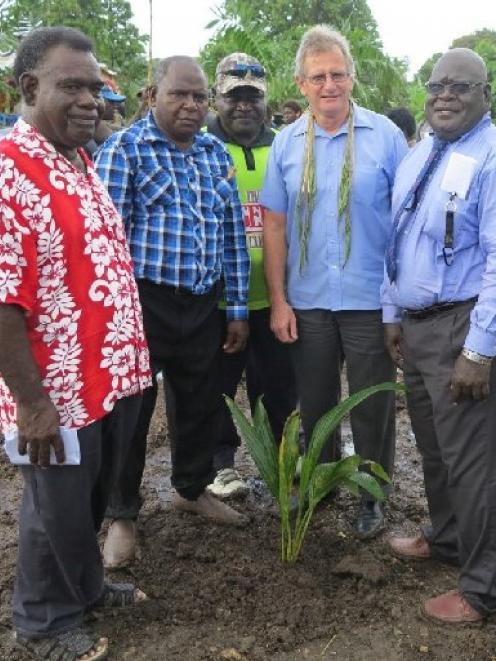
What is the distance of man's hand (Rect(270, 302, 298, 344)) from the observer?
3.19 m

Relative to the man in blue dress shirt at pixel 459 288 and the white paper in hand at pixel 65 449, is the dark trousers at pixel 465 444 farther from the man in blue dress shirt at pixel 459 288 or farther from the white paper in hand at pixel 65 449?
the white paper in hand at pixel 65 449

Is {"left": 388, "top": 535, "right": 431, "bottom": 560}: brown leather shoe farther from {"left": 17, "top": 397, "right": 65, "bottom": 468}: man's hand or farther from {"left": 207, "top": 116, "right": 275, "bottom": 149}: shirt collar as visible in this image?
{"left": 207, "top": 116, "right": 275, "bottom": 149}: shirt collar

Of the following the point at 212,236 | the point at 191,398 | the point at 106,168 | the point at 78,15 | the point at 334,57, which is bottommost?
the point at 191,398

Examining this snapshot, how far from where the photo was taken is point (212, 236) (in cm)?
299

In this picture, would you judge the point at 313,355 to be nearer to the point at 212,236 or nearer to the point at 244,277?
the point at 244,277

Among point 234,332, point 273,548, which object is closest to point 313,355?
point 234,332

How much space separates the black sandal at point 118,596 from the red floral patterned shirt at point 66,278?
837mm

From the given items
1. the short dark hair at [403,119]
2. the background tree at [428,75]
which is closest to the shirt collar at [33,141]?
the short dark hair at [403,119]

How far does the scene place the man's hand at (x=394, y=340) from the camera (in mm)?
2953

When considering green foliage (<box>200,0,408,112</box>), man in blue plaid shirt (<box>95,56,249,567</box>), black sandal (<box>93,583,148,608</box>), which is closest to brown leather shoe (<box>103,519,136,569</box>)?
man in blue plaid shirt (<box>95,56,249,567</box>)

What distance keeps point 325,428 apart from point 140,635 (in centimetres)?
100

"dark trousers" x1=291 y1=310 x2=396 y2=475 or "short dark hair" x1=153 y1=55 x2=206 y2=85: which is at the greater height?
"short dark hair" x1=153 y1=55 x2=206 y2=85

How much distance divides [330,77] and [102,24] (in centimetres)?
1402

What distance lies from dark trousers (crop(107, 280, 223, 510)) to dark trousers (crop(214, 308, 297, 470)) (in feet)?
1.09
